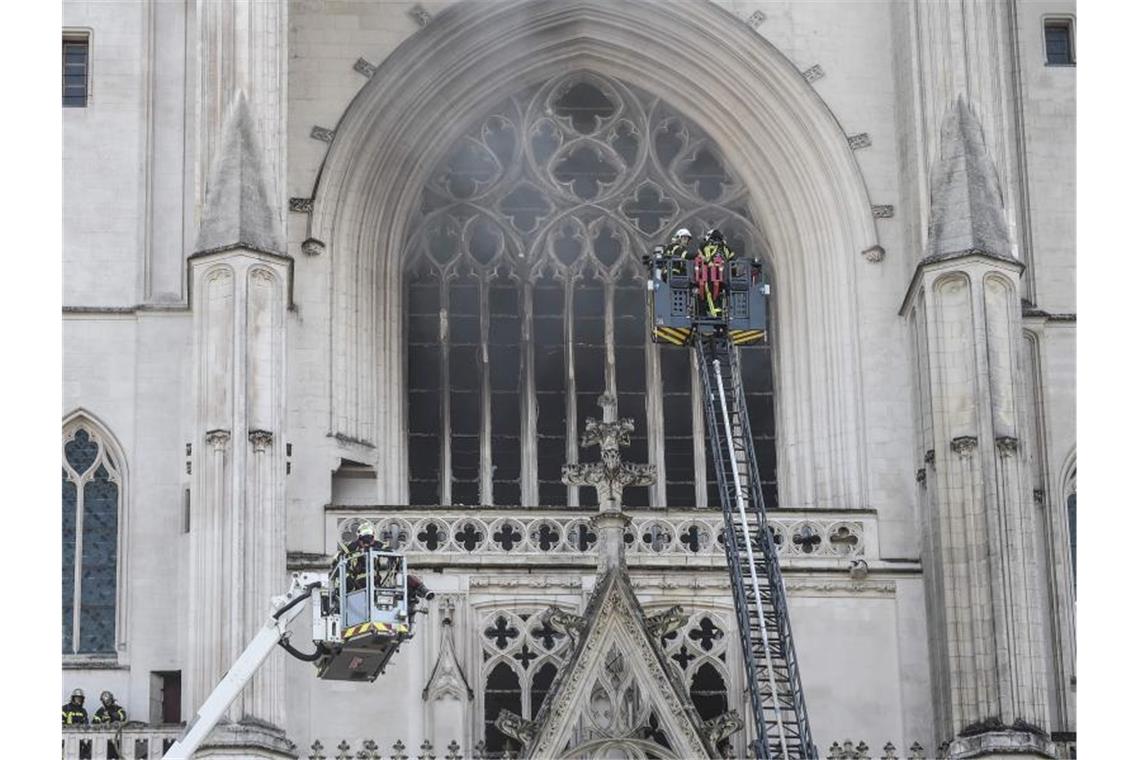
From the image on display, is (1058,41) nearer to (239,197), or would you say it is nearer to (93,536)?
(239,197)

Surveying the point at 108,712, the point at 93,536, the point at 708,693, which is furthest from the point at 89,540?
→ the point at 708,693

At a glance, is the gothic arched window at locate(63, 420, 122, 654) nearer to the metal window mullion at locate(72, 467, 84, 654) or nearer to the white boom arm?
the metal window mullion at locate(72, 467, 84, 654)

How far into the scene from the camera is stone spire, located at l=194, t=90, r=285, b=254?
32.4 metres

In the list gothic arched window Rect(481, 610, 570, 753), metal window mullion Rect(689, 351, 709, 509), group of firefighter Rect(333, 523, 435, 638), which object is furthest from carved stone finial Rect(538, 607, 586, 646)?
group of firefighter Rect(333, 523, 435, 638)

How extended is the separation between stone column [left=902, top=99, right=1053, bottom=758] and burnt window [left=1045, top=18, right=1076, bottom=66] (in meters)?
2.70

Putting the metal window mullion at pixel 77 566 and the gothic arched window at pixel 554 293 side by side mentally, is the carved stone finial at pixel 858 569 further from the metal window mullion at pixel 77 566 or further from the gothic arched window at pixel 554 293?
the metal window mullion at pixel 77 566

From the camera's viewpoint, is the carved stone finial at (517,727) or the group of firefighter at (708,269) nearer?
the carved stone finial at (517,727)

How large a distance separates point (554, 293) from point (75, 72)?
559cm

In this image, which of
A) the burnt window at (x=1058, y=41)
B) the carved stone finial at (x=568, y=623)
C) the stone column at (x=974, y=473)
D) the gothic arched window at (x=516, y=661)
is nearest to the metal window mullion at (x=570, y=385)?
the gothic arched window at (x=516, y=661)

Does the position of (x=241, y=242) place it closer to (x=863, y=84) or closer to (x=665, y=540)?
(x=665, y=540)

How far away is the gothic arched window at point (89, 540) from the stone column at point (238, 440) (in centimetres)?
232

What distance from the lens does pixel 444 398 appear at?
35.4 m

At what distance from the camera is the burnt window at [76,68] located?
116 ft
